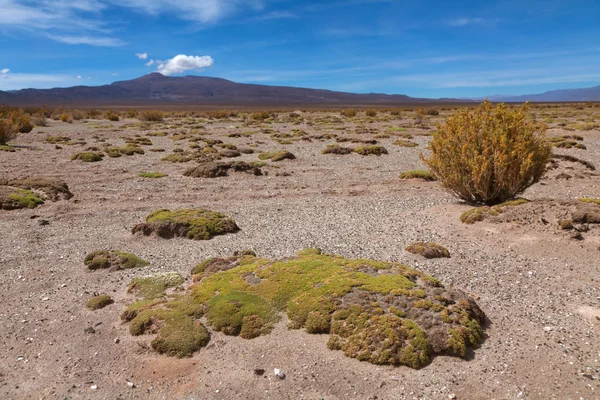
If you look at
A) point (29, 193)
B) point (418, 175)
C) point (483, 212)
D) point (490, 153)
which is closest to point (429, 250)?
point (483, 212)

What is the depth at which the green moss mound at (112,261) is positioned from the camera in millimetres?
8820

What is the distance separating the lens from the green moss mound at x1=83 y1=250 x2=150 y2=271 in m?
8.82

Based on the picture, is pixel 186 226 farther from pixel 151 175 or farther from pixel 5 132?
pixel 5 132

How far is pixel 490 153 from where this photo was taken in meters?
11.7

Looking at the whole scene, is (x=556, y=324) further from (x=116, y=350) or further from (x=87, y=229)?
(x=87, y=229)

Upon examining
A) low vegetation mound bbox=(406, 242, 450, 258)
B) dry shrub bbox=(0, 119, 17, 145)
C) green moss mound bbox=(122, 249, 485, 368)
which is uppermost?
dry shrub bbox=(0, 119, 17, 145)

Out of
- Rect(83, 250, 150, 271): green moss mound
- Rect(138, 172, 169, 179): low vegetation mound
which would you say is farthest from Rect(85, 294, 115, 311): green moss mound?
Rect(138, 172, 169, 179): low vegetation mound

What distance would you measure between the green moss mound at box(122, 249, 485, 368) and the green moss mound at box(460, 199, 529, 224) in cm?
429

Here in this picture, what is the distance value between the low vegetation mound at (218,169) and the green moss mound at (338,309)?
39.0 ft

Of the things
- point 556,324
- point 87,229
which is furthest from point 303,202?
point 556,324

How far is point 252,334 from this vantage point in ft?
20.1

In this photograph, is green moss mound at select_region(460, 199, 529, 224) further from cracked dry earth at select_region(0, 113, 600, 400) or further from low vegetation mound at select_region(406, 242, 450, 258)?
low vegetation mound at select_region(406, 242, 450, 258)

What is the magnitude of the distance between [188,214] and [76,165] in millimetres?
13329

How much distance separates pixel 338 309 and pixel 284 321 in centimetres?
79
